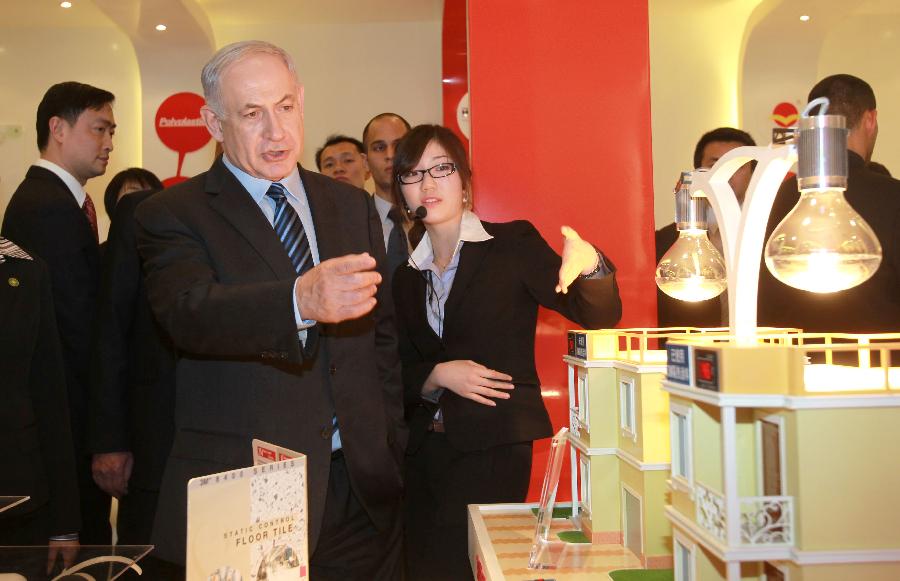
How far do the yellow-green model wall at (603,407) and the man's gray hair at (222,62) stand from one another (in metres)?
0.97

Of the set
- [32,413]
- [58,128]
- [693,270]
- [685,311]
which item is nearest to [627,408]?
[693,270]

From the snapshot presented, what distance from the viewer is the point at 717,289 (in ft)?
5.60

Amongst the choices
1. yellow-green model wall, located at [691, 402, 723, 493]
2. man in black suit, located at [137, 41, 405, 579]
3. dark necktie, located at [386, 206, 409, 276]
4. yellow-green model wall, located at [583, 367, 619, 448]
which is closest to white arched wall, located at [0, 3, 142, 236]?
dark necktie, located at [386, 206, 409, 276]

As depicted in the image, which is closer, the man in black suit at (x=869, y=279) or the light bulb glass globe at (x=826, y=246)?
the light bulb glass globe at (x=826, y=246)

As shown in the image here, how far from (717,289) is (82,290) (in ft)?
7.75

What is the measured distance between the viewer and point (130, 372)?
8.87ft

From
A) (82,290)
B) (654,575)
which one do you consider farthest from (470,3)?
(654,575)

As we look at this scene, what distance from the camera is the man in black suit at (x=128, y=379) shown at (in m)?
2.63

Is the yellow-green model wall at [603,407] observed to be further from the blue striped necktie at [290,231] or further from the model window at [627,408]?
the blue striped necktie at [290,231]

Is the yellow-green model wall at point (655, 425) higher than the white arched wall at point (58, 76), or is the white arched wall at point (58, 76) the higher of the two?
the white arched wall at point (58, 76)

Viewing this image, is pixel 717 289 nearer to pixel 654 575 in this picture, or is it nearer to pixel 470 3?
pixel 654 575

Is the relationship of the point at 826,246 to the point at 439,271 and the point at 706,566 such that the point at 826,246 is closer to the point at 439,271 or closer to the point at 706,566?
the point at 706,566

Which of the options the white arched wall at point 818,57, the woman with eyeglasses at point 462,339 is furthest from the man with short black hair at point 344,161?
the white arched wall at point 818,57

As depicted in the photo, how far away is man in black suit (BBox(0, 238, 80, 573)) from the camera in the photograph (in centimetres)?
246
